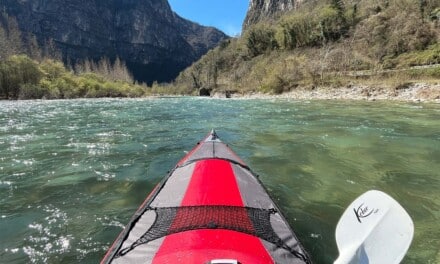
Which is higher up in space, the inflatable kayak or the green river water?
the inflatable kayak

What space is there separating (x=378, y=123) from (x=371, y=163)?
6.87m

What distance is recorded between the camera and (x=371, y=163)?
300 inches

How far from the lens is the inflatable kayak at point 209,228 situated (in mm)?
2553

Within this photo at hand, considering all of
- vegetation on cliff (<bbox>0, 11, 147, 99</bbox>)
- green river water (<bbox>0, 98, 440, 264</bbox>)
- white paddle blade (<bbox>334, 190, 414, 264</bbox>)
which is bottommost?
green river water (<bbox>0, 98, 440, 264</bbox>)

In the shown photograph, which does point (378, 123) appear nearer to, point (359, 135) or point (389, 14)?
point (359, 135)

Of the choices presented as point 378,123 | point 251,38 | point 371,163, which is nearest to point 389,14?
point 251,38

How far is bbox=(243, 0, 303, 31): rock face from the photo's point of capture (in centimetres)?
16738

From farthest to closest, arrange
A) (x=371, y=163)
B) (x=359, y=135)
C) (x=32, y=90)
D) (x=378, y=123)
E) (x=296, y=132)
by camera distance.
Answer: (x=32, y=90), (x=378, y=123), (x=296, y=132), (x=359, y=135), (x=371, y=163)

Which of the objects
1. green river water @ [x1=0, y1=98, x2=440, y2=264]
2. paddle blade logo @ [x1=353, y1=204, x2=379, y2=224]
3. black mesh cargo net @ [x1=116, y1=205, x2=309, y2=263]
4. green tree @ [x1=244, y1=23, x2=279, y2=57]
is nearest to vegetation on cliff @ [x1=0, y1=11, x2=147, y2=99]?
green river water @ [x1=0, y1=98, x2=440, y2=264]

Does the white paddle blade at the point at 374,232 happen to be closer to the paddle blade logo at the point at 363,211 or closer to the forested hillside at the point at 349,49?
the paddle blade logo at the point at 363,211

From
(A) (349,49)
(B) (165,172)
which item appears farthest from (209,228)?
(A) (349,49)

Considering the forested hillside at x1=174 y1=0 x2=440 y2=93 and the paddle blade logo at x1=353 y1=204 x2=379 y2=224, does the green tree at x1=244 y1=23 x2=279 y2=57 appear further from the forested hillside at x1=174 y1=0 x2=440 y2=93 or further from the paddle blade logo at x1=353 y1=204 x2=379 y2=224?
the paddle blade logo at x1=353 y1=204 x2=379 y2=224

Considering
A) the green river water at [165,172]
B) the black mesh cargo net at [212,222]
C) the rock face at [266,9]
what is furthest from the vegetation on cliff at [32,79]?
the rock face at [266,9]

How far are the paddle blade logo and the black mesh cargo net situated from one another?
1.90ft
